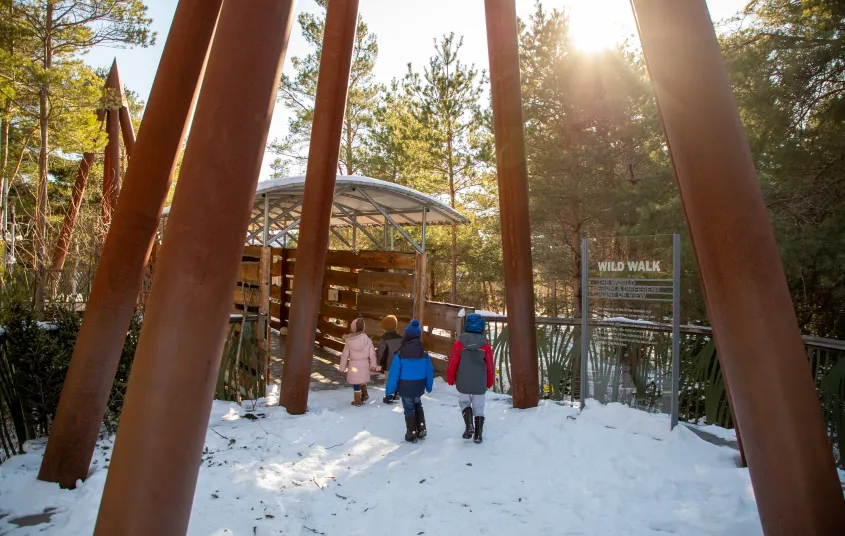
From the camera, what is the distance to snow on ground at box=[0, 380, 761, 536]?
12.1 feet

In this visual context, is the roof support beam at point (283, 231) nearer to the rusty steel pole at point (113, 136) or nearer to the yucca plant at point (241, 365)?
the yucca plant at point (241, 365)

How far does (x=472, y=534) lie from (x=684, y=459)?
Result: 242 cm

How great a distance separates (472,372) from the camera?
5648 mm

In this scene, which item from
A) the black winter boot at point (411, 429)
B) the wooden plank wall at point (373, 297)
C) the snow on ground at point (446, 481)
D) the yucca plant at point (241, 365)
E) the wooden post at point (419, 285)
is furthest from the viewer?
the wooden post at point (419, 285)

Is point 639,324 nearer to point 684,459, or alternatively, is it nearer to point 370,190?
point 684,459

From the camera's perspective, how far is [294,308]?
6734 mm

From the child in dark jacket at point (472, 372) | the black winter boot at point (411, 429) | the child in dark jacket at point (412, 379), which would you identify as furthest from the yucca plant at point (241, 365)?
the child in dark jacket at point (472, 372)

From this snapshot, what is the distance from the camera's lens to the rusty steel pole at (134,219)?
13.7ft

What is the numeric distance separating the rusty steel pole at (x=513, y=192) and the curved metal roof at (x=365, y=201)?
2794 mm

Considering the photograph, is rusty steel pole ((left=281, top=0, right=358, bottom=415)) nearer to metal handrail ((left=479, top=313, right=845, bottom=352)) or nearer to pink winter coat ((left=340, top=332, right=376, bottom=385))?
pink winter coat ((left=340, top=332, right=376, bottom=385))

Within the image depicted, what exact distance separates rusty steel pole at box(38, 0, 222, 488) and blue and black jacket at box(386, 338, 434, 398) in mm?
2878

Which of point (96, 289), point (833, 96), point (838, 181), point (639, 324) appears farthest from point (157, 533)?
point (833, 96)

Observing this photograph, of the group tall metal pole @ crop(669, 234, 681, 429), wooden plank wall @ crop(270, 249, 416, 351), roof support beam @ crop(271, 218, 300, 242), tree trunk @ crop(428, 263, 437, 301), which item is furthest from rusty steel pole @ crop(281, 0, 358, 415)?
tree trunk @ crop(428, 263, 437, 301)

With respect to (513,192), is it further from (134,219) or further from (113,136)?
(113,136)
